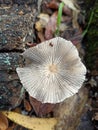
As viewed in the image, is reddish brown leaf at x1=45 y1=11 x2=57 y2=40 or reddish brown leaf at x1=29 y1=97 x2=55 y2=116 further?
reddish brown leaf at x1=45 y1=11 x2=57 y2=40

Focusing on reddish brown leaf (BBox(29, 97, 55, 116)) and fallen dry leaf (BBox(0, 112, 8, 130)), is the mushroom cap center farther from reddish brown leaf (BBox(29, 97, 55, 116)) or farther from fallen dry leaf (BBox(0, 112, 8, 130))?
fallen dry leaf (BBox(0, 112, 8, 130))

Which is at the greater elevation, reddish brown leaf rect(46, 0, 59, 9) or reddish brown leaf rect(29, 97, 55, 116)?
reddish brown leaf rect(46, 0, 59, 9)

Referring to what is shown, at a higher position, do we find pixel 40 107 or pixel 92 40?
pixel 92 40

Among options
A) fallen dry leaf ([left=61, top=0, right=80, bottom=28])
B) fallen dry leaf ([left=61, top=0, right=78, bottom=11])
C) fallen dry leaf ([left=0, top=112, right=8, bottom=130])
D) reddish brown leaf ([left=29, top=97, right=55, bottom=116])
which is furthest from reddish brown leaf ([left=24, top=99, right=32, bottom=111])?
fallen dry leaf ([left=61, top=0, right=78, bottom=11])

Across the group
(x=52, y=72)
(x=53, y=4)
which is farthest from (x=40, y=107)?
(x=53, y=4)

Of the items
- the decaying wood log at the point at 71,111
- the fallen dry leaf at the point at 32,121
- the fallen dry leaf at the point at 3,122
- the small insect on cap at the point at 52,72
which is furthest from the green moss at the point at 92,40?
the fallen dry leaf at the point at 3,122

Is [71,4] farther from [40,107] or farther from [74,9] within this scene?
[40,107]
